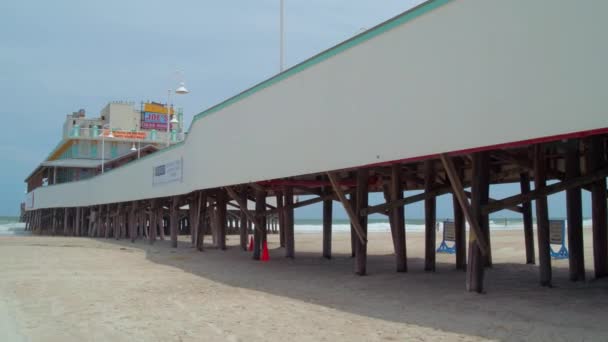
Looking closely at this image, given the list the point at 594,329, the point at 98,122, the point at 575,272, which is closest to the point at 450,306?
the point at 594,329

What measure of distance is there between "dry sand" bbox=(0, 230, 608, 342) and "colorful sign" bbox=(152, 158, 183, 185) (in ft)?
22.2

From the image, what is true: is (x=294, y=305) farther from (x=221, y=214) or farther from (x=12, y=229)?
(x=12, y=229)

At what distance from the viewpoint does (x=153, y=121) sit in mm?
50750

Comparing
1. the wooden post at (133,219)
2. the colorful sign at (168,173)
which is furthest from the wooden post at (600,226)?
the wooden post at (133,219)

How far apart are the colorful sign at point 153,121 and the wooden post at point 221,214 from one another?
31619mm

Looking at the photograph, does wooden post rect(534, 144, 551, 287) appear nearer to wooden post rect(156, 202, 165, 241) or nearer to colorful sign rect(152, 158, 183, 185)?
colorful sign rect(152, 158, 183, 185)

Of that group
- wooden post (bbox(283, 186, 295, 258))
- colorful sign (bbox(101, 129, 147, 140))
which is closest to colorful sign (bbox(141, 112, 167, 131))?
colorful sign (bbox(101, 129, 147, 140))

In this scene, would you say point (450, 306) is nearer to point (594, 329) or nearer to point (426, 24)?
point (594, 329)

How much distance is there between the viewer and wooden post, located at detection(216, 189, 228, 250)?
2016cm

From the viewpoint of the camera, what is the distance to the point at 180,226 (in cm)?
4422

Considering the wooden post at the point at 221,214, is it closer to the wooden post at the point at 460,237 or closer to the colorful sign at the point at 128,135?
the wooden post at the point at 460,237

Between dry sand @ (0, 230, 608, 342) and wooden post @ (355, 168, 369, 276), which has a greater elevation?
wooden post @ (355, 168, 369, 276)

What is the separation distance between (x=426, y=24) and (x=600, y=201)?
5.09 metres

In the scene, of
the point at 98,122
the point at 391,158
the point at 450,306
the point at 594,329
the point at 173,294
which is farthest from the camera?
the point at 98,122
